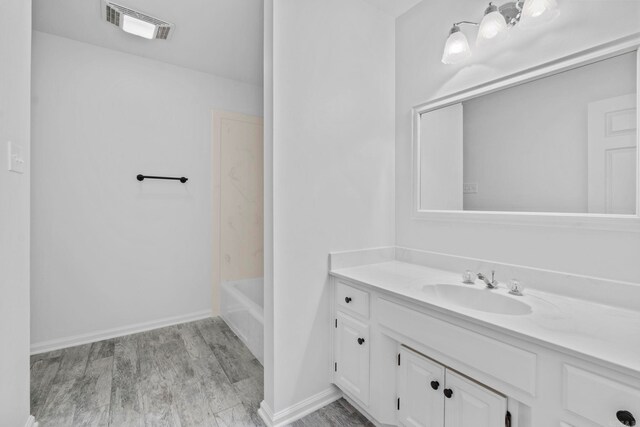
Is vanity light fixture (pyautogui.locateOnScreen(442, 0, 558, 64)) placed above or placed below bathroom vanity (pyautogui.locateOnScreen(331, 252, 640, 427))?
above

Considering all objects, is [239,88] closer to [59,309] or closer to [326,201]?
[326,201]

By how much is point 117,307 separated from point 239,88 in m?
2.40

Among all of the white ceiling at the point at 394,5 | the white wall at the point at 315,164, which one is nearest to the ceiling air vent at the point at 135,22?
the white wall at the point at 315,164

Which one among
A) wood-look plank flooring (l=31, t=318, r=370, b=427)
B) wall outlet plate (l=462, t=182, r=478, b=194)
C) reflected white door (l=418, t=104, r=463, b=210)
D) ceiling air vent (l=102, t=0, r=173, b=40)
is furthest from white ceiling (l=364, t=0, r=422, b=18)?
wood-look plank flooring (l=31, t=318, r=370, b=427)

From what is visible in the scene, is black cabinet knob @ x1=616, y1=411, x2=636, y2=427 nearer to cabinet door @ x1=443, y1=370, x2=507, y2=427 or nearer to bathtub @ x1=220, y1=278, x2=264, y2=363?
cabinet door @ x1=443, y1=370, x2=507, y2=427

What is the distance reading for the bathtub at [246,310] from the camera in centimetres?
219

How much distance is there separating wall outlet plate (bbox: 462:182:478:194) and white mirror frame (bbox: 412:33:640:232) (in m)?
0.11

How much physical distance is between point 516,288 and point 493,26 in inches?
47.7

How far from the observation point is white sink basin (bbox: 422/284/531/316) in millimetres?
1229

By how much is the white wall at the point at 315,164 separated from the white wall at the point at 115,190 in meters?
1.66

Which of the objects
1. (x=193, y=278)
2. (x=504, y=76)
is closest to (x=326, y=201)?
(x=504, y=76)

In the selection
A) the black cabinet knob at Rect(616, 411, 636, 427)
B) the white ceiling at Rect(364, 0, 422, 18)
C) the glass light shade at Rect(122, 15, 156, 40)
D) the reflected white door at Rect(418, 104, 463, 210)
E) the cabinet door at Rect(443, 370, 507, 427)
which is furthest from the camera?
the glass light shade at Rect(122, 15, 156, 40)
